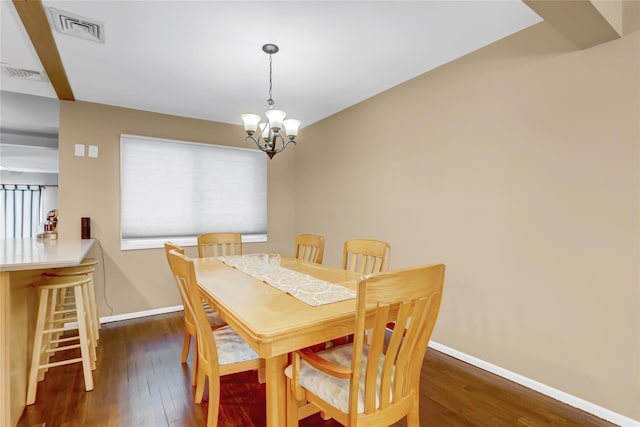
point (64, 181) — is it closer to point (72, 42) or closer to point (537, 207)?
point (72, 42)

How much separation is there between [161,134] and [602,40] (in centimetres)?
→ 398

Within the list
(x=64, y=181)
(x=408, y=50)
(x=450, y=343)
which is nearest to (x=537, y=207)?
(x=450, y=343)

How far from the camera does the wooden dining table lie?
3.64ft

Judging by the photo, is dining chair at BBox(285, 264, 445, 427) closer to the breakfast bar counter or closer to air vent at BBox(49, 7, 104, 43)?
the breakfast bar counter

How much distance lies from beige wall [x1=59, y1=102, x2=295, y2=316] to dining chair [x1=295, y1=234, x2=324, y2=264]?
1700mm

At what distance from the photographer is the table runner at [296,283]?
1.50 m

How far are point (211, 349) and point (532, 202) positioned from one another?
212cm

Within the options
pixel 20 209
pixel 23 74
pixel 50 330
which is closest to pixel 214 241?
pixel 50 330

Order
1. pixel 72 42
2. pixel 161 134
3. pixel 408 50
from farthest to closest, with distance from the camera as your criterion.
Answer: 1. pixel 161 134
2. pixel 408 50
3. pixel 72 42

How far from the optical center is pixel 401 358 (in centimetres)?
112

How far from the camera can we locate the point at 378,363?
1.02 m

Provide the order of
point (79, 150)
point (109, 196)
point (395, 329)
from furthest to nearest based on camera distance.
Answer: point (109, 196) → point (79, 150) → point (395, 329)

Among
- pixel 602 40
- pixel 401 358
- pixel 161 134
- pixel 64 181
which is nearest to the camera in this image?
pixel 401 358

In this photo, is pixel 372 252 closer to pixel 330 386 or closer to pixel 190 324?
pixel 330 386
